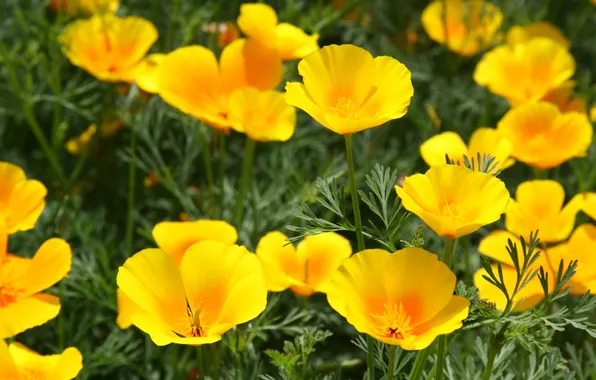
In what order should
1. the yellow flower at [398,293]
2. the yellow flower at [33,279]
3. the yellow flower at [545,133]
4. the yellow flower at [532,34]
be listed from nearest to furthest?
1. the yellow flower at [398,293]
2. the yellow flower at [33,279]
3. the yellow flower at [545,133]
4. the yellow flower at [532,34]

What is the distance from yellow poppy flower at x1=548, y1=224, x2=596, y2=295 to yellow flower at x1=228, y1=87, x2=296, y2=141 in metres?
0.44

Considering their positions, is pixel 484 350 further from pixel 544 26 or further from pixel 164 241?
pixel 544 26

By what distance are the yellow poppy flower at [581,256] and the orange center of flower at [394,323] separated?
36cm

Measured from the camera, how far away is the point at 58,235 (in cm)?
138

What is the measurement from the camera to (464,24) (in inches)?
73.9

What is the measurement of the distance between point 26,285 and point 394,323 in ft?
1.78

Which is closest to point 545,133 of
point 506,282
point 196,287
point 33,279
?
point 506,282

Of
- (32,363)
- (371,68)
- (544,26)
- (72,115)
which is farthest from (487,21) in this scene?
(32,363)

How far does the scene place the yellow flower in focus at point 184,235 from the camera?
1.13 metres

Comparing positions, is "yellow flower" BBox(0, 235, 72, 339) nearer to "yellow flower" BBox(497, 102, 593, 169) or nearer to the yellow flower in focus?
the yellow flower in focus

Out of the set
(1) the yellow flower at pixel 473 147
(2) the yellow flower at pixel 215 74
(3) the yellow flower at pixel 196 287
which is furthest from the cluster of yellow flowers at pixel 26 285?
(1) the yellow flower at pixel 473 147

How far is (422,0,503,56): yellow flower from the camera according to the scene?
1.90 metres

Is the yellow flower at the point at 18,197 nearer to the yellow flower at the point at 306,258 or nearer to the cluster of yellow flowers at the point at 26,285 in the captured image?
the cluster of yellow flowers at the point at 26,285

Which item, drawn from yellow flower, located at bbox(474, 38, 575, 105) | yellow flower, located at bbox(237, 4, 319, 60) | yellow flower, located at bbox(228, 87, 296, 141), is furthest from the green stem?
yellow flower, located at bbox(474, 38, 575, 105)
